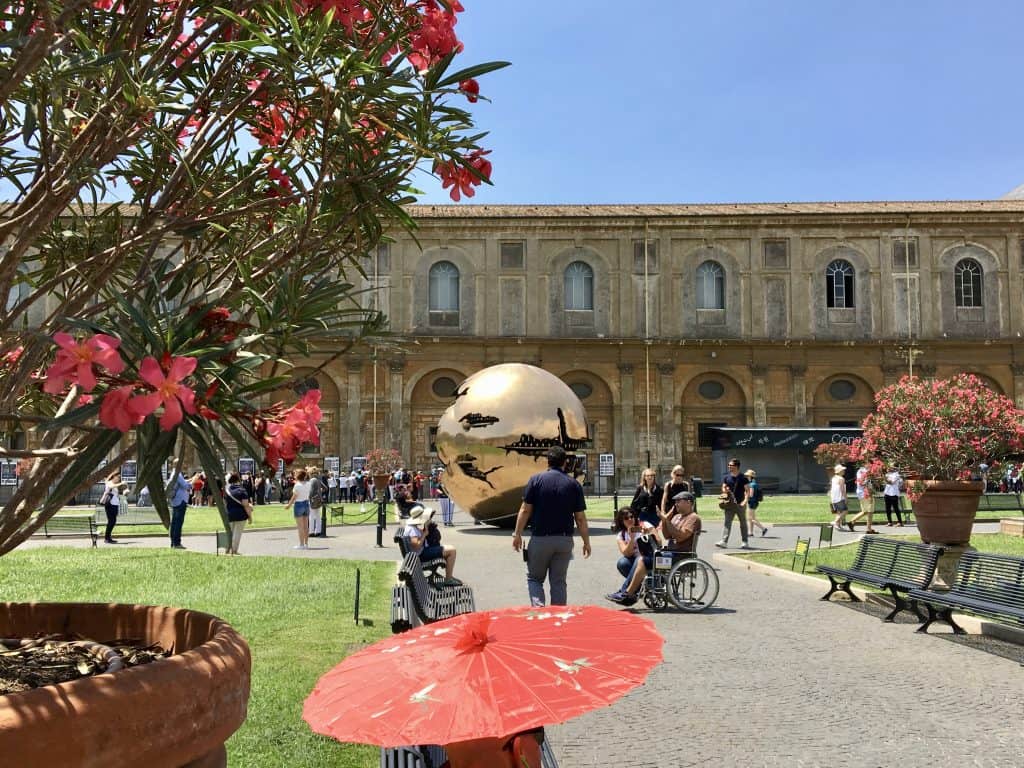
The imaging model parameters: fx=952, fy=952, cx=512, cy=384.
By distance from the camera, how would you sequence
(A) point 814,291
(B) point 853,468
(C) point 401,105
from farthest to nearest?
1. (A) point 814,291
2. (B) point 853,468
3. (C) point 401,105

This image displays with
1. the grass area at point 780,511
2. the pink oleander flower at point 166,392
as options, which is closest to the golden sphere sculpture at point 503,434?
the grass area at point 780,511

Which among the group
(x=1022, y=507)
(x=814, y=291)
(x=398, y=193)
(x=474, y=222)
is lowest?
(x=1022, y=507)

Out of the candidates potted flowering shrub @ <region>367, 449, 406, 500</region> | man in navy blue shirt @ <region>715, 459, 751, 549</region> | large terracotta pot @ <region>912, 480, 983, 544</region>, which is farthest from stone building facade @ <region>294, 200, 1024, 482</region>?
large terracotta pot @ <region>912, 480, 983, 544</region>

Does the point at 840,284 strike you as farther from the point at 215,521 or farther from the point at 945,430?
the point at 945,430

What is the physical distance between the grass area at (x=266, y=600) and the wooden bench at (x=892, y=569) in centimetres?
512

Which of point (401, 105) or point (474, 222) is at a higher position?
point (474, 222)

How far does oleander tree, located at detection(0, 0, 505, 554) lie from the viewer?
2.14 meters

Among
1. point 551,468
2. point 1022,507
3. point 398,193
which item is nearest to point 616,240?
point 1022,507

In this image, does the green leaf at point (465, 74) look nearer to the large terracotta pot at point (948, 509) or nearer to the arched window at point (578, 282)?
the large terracotta pot at point (948, 509)

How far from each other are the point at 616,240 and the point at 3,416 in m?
43.4

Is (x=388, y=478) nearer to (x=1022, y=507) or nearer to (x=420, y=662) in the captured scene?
(x=1022, y=507)

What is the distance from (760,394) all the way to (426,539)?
3586cm

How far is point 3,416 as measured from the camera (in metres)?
2.63

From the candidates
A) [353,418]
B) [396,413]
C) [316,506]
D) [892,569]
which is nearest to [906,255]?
[396,413]
